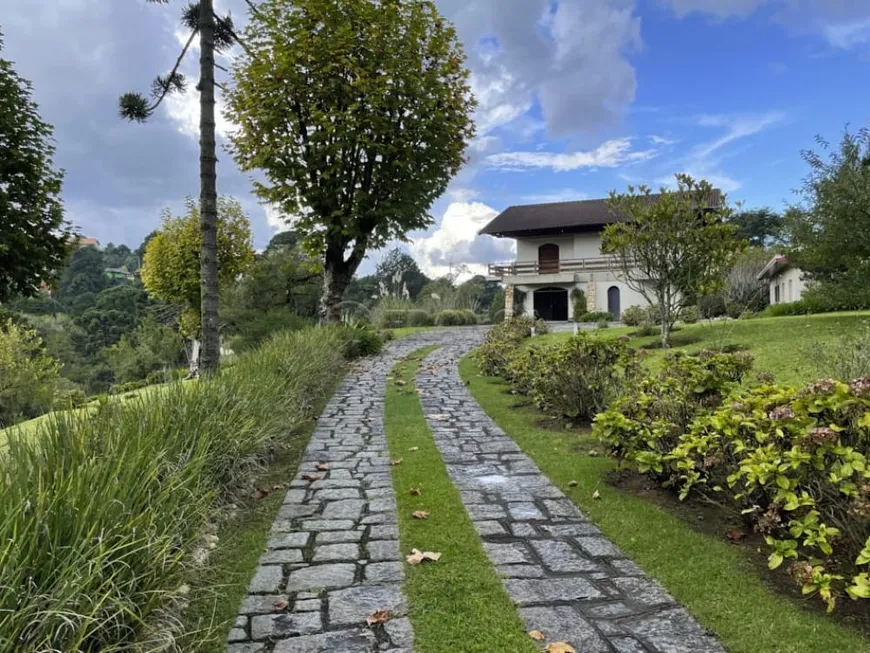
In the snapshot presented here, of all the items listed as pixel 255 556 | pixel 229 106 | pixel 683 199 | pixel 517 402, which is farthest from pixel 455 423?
pixel 229 106

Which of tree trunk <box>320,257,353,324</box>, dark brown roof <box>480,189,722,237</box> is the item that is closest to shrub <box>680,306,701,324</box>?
tree trunk <box>320,257,353,324</box>

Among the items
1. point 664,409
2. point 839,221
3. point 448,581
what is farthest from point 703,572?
point 839,221

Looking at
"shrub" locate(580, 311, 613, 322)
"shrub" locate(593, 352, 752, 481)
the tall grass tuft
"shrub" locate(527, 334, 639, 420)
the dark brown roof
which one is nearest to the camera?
the tall grass tuft

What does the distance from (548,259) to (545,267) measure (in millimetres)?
821

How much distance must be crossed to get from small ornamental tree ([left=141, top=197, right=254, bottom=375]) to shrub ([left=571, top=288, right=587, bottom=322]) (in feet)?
55.6

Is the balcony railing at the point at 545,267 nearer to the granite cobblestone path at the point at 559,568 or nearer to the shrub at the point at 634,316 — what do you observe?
the shrub at the point at 634,316

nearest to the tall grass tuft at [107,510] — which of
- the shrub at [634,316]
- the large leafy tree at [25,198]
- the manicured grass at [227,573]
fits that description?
the manicured grass at [227,573]

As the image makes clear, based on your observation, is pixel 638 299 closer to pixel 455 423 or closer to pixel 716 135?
pixel 716 135

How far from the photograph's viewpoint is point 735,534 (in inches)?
136

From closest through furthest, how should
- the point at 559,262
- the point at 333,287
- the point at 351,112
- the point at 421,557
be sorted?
the point at 421,557 → the point at 351,112 → the point at 333,287 → the point at 559,262

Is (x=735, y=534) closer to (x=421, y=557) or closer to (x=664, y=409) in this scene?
(x=664, y=409)

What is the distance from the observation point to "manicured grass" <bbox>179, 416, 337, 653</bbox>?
95.7 inches

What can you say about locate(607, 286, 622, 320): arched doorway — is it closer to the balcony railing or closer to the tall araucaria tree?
the balcony railing

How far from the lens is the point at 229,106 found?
13.0 metres
